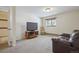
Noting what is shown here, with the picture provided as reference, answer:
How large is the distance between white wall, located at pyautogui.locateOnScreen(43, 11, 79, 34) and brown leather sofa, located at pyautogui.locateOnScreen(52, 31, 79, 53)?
17 centimetres

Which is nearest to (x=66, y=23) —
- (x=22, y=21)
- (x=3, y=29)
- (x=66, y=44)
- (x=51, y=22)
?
(x=51, y=22)

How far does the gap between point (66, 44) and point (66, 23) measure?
519 mm

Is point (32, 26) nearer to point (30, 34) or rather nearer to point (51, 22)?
point (30, 34)

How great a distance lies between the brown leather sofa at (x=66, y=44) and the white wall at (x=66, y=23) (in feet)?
0.56

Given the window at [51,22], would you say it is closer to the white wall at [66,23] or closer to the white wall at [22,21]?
the white wall at [66,23]

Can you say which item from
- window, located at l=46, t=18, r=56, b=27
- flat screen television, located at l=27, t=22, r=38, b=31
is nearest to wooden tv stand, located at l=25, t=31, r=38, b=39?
flat screen television, located at l=27, t=22, r=38, b=31

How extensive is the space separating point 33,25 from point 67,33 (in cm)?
82

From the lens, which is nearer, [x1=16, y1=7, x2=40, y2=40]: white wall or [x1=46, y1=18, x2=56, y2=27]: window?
[x1=16, y1=7, x2=40, y2=40]: white wall

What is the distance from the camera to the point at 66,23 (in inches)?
99.4

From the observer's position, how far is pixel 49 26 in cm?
253

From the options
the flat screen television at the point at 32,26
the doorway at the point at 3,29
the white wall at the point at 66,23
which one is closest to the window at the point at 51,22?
the white wall at the point at 66,23

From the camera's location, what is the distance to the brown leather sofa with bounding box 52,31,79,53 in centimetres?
223

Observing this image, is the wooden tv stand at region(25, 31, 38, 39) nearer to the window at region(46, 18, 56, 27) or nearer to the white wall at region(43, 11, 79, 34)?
the white wall at region(43, 11, 79, 34)

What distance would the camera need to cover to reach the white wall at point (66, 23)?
2.31m
